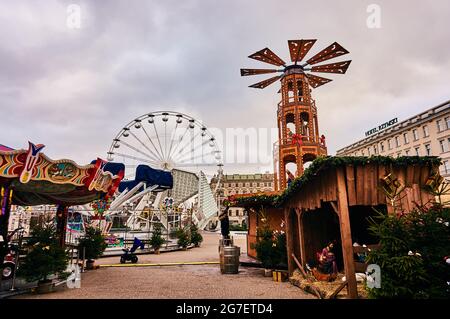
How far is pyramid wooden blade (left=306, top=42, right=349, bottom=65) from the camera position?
13.8 meters

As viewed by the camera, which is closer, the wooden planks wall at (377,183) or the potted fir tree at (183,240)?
the wooden planks wall at (377,183)

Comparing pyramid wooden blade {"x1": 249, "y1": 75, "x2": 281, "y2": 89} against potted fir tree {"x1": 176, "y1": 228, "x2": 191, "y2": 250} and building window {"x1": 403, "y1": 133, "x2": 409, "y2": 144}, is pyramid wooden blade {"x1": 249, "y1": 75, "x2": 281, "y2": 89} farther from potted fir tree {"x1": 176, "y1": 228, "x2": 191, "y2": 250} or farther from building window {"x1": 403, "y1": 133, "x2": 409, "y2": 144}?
building window {"x1": 403, "y1": 133, "x2": 409, "y2": 144}

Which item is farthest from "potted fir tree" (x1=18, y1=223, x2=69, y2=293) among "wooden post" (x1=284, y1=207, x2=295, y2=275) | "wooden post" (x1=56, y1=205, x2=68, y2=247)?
"wooden post" (x1=284, y1=207, x2=295, y2=275)

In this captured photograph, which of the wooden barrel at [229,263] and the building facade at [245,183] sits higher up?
the building facade at [245,183]

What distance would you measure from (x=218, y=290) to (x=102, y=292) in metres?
3.65

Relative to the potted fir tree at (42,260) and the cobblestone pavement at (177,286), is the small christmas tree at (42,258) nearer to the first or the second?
the potted fir tree at (42,260)

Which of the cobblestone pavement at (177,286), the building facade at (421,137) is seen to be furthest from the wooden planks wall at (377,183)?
the building facade at (421,137)

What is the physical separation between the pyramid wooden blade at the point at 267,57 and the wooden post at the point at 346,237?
1002 cm

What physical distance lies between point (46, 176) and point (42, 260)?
8.88 feet

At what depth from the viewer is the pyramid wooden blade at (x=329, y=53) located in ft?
45.4

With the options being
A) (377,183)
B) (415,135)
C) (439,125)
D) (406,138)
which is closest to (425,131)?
(415,135)

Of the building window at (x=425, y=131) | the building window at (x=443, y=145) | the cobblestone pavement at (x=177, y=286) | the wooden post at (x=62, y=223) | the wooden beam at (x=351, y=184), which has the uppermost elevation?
the building window at (x=425, y=131)
